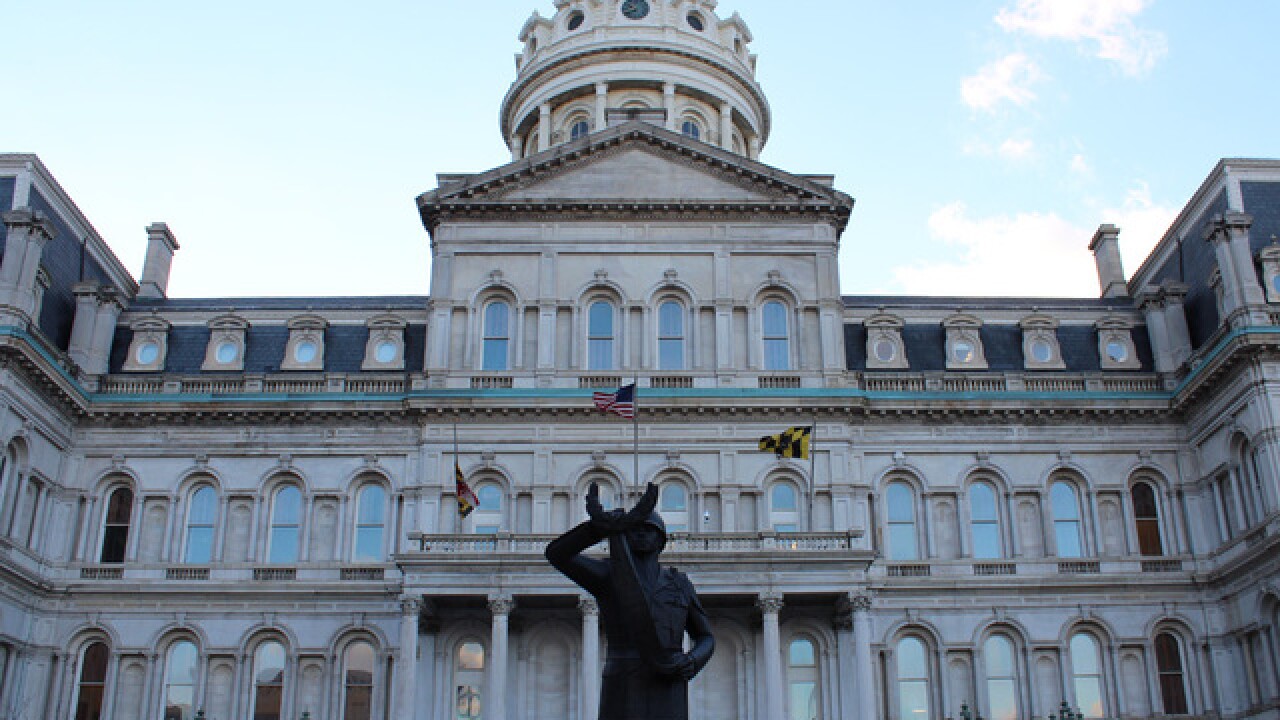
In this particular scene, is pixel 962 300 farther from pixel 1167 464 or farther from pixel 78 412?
pixel 78 412

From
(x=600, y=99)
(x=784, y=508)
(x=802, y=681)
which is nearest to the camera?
(x=802, y=681)

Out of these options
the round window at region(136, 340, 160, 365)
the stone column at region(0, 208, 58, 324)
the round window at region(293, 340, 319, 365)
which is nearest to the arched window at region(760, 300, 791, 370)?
the round window at region(293, 340, 319, 365)

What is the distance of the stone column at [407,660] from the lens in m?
29.4

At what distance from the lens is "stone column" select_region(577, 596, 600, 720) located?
28.6m

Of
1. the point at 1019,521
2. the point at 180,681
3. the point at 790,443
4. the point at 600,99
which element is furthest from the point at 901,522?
the point at 600,99

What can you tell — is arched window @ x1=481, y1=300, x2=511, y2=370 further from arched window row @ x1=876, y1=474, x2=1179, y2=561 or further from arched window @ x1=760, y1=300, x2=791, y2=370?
arched window row @ x1=876, y1=474, x2=1179, y2=561

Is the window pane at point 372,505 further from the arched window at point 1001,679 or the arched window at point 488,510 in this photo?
the arched window at point 1001,679

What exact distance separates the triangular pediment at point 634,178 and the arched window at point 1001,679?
12.9 metres

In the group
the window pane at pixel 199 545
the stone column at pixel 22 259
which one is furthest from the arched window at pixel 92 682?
the stone column at pixel 22 259

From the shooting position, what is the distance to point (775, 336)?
35594mm

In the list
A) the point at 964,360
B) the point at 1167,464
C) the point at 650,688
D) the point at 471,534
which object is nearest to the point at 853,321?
the point at 964,360

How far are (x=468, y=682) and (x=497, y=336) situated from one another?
943cm

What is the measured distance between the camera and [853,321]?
3741 cm

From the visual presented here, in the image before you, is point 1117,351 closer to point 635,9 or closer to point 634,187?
point 634,187
